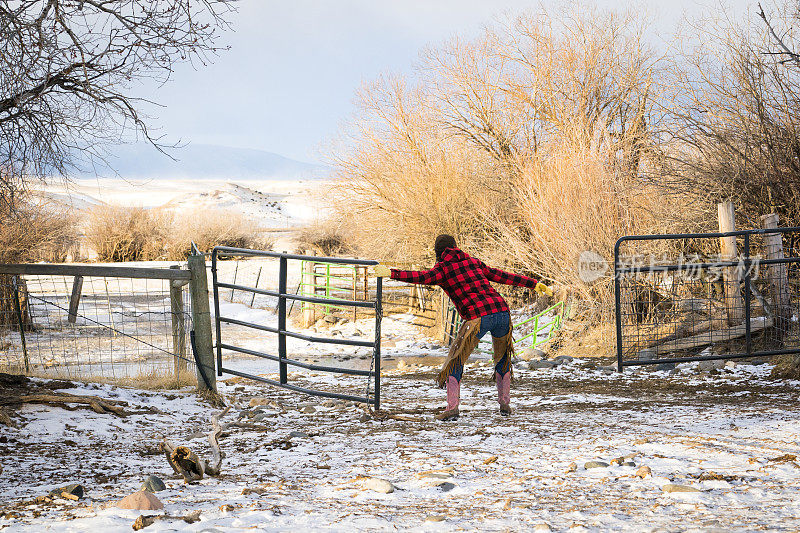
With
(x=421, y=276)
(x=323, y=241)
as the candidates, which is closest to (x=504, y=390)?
(x=421, y=276)

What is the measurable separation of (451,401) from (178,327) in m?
2.99

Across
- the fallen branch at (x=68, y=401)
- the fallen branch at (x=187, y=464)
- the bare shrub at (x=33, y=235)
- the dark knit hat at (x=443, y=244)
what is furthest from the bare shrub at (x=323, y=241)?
the fallen branch at (x=187, y=464)

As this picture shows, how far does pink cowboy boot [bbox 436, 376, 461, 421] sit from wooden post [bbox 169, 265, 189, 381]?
9.30 ft

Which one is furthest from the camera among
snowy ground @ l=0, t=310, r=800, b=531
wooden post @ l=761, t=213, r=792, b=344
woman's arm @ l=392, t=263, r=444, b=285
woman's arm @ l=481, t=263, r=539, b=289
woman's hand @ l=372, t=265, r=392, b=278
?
wooden post @ l=761, t=213, r=792, b=344

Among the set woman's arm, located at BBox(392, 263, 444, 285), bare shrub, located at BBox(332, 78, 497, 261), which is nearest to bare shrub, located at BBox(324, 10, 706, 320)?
bare shrub, located at BBox(332, 78, 497, 261)

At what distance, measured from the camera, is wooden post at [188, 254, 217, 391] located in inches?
290

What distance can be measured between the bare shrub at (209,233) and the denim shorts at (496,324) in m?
32.2

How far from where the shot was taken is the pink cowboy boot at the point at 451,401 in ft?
21.7

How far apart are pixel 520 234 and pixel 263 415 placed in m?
13.0

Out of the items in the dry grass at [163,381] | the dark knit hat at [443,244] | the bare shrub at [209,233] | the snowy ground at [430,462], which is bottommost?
the snowy ground at [430,462]

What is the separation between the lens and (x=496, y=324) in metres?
6.68

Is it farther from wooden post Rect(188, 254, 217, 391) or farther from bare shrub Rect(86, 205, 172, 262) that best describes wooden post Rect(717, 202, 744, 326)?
bare shrub Rect(86, 205, 172, 262)

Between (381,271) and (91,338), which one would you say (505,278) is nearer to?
(381,271)

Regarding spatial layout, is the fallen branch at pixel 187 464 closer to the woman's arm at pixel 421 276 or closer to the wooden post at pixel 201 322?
the woman's arm at pixel 421 276
